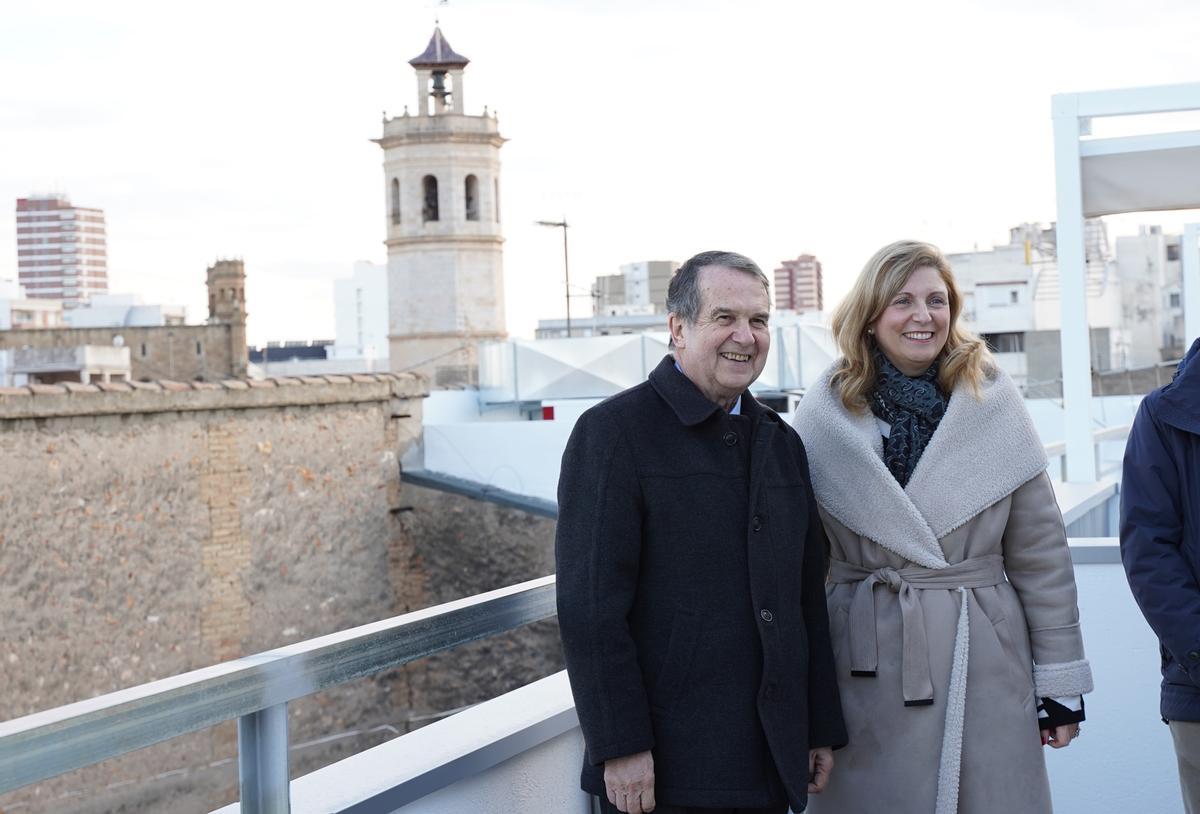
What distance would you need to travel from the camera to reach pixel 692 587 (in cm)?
232

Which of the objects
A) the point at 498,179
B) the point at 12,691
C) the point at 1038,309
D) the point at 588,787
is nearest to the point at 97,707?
the point at 588,787

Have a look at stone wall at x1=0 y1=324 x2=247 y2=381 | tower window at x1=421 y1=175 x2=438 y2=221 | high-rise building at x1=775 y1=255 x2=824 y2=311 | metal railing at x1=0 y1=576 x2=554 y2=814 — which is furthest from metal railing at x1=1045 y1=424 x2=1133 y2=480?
high-rise building at x1=775 y1=255 x2=824 y2=311

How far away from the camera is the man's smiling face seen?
94.9 inches

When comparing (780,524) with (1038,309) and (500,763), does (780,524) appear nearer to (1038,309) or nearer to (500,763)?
(500,763)

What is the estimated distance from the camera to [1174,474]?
2436 millimetres

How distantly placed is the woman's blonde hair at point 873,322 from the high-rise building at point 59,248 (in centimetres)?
18803

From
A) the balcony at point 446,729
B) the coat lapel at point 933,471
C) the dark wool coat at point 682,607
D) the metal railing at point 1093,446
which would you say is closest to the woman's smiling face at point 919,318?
the coat lapel at point 933,471

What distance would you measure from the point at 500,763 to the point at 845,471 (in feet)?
2.95

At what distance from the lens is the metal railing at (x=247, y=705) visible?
163 centimetres

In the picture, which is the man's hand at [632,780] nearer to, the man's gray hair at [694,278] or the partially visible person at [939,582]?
the partially visible person at [939,582]

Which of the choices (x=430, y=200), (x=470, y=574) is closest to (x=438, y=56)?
(x=430, y=200)

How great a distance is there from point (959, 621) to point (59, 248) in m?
202

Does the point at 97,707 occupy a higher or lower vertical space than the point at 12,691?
higher

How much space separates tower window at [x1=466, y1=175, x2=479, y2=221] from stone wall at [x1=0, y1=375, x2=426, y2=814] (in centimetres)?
2224
